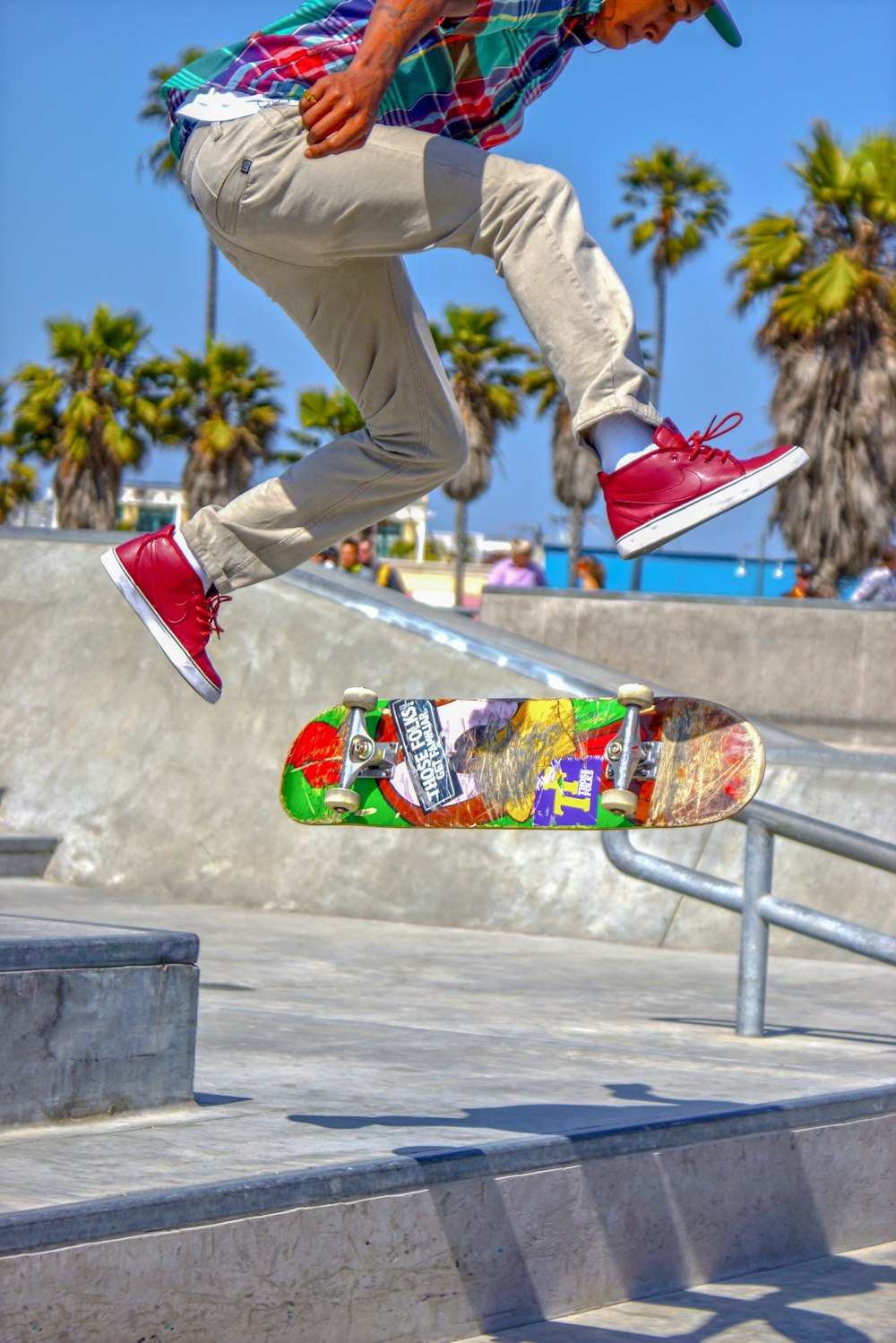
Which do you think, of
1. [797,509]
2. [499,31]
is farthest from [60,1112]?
[797,509]

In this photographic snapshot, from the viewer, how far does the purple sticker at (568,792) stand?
12.8 ft

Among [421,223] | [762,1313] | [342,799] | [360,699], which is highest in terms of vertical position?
[421,223]

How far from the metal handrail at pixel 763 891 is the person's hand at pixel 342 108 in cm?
280

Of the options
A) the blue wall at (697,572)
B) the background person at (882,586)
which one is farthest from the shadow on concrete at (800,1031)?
the blue wall at (697,572)

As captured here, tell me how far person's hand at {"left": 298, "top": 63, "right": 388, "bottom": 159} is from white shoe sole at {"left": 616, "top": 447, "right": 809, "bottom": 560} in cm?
88

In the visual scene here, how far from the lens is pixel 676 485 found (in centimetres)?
308

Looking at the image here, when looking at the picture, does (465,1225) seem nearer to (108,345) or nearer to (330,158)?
(330,158)

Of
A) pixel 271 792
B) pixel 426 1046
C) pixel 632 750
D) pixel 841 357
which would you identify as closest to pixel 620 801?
pixel 632 750

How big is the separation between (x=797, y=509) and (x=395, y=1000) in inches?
918

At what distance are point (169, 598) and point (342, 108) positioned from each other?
1327 millimetres

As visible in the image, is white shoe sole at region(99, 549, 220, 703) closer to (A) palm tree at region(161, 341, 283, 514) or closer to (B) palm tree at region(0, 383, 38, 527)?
(A) palm tree at region(161, 341, 283, 514)

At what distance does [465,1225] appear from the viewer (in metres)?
3.33

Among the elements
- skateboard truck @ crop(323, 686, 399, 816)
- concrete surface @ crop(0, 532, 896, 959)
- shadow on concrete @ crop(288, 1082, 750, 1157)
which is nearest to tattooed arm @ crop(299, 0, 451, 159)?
skateboard truck @ crop(323, 686, 399, 816)

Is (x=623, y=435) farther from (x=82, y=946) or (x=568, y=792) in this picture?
(x=82, y=946)
